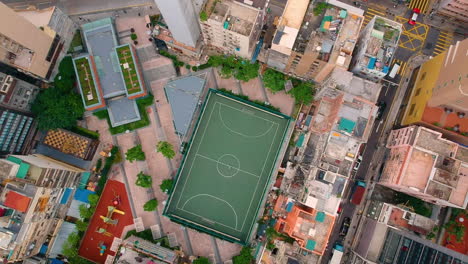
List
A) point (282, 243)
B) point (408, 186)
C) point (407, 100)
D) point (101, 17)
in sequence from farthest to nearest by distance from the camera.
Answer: point (101, 17) < point (407, 100) < point (282, 243) < point (408, 186)

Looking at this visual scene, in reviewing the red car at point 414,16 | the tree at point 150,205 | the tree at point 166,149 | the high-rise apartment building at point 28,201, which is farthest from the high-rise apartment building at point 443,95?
the high-rise apartment building at point 28,201

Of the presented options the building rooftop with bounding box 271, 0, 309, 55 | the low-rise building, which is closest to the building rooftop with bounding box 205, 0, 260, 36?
the building rooftop with bounding box 271, 0, 309, 55

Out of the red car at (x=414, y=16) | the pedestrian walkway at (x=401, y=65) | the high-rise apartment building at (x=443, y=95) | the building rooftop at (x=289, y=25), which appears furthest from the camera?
the red car at (x=414, y=16)

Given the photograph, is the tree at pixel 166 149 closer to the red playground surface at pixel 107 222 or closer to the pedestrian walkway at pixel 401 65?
the red playground surface at pixel 107 222

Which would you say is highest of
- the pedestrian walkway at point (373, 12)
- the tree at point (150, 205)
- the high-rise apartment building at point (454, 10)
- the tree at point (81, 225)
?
the high-rise apartment building at point (454, 10)

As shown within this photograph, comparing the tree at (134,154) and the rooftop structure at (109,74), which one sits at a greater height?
the rooftop structure at (109,74)

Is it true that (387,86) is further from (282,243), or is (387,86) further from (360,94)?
(282,243)

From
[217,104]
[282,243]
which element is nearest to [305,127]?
[217,104]
